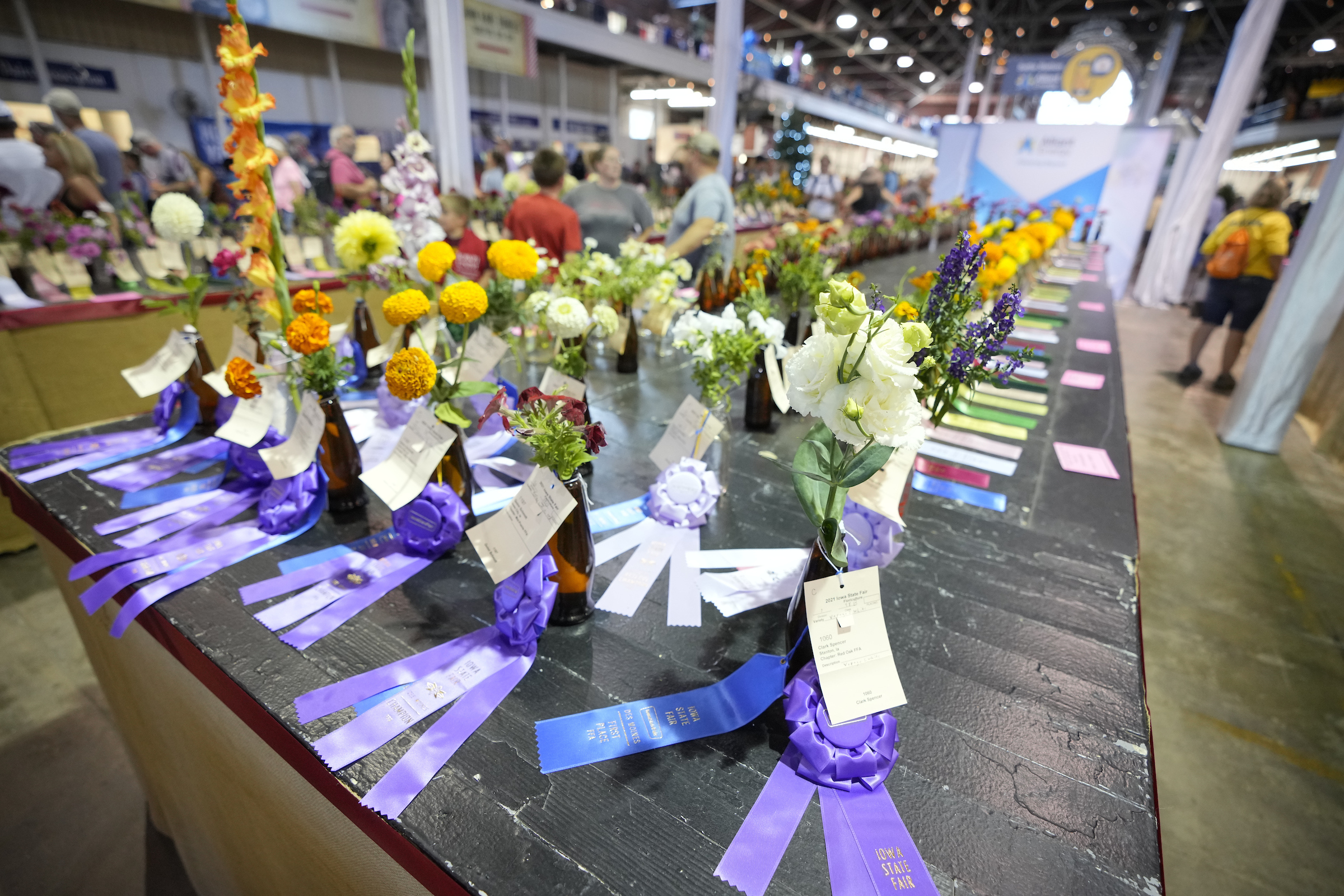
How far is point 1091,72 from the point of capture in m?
8.41

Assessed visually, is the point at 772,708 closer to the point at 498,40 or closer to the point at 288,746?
the point at 288,746

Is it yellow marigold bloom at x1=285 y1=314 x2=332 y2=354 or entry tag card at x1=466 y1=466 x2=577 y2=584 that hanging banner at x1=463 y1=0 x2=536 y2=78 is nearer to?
yellow marigold bloom at x1=285 y1=314 x2=332 y2=354

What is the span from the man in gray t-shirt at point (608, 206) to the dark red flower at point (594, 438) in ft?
7.76

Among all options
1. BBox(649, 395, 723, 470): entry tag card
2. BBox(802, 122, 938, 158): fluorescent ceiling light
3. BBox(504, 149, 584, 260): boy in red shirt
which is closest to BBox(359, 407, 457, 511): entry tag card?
BBox(649, 395, 723, 470): entry tag card

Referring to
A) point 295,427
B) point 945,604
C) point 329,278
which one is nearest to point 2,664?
point 295,427

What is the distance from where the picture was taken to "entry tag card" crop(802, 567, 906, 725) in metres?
0.63

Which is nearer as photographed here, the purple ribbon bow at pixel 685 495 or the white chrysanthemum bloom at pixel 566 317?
the purple ribbon bow at pixel 685 495

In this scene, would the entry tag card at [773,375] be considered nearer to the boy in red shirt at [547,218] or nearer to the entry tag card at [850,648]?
the entry tag card at [850,648]

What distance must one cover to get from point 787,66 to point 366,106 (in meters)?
8.22

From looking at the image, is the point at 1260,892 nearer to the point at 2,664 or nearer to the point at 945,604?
the point at 945,604

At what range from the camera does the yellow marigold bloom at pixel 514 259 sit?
3.73ft

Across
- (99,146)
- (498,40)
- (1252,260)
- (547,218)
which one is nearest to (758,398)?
(547,218)

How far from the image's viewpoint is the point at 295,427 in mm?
1060

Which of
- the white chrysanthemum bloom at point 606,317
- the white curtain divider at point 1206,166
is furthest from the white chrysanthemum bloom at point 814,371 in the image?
the white curtain divider at point 1206,166
